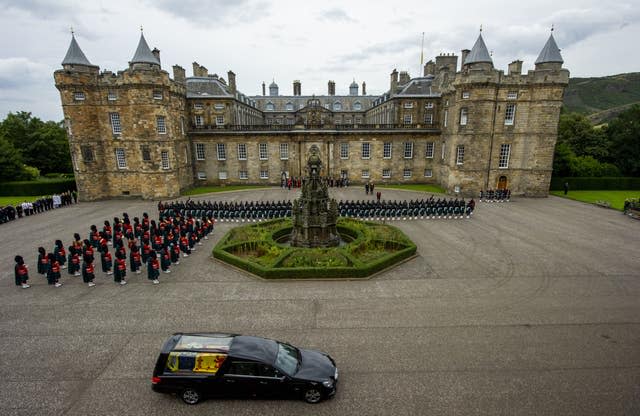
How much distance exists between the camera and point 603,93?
481ft

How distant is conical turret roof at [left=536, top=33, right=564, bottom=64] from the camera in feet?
115

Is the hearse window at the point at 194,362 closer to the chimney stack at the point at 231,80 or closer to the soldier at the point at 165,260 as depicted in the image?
the soldier at the point at 165,260

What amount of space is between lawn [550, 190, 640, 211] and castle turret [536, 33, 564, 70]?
1487 centimetres

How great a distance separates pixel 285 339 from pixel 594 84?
668 feet

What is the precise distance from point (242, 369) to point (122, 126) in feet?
118

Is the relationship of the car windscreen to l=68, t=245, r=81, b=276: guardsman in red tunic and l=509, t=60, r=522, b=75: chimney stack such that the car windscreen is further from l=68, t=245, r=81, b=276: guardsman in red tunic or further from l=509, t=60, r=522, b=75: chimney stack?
l=509, t=60, r=522, b=75: chimney stack

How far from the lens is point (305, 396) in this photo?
27.0ft

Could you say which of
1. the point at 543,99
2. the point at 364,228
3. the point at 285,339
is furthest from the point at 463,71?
the point at 285,339

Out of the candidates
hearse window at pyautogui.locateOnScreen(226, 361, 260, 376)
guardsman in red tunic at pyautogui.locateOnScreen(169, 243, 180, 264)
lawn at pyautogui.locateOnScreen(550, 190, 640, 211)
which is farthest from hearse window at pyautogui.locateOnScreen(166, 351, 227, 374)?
lawn at pyautogui.locateOnScreen(550, 190, 640, 211)

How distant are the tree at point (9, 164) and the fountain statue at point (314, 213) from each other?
143ft

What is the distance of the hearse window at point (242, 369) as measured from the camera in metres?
8.11

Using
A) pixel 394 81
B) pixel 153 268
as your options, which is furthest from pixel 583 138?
pixel 153 268

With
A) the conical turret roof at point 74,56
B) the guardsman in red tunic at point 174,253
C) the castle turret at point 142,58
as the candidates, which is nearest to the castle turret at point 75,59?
the conical turret roof at point 74,56

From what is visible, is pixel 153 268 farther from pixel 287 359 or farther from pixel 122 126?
pixel 122 126
